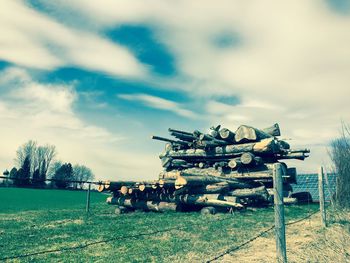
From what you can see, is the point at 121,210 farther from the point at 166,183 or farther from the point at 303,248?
the point at 303,248

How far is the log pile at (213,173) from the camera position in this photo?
12.7m

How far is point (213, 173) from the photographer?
16.0 m

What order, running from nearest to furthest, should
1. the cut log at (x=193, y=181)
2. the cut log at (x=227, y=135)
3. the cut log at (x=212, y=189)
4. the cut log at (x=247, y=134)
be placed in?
the cut log at (x=193, y=181)
the cut log at (x=212, y=189)
the cut log at (x=247, y=134)
the cut log at (x=227, y=135)

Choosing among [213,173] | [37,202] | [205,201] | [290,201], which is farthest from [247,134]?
[37,202]

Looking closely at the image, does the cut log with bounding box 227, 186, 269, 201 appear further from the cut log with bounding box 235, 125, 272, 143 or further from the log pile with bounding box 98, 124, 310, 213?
the cut log with bounding box 235, 125, 272, 143

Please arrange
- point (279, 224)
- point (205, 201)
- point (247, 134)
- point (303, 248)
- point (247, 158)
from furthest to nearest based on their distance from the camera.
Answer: point (247, 134) < point (247, 158) < point (205, 201) < point (303, 248) < point (279, 224)

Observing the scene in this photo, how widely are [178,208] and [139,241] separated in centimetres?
602

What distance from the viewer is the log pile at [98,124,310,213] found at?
12.7 meters

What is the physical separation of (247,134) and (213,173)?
2.72 metres

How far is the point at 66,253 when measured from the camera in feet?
19.0

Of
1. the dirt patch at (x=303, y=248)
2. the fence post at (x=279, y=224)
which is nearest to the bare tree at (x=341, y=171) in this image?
the dirt patch at (x=303, y=248)

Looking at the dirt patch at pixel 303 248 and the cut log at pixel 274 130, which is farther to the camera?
the cut log at pixel 274 130

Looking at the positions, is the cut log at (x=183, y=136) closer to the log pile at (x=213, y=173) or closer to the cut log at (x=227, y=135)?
the log pile at (x=213, y=173)

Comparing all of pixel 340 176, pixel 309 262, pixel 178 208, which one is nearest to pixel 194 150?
pixel 178 208
